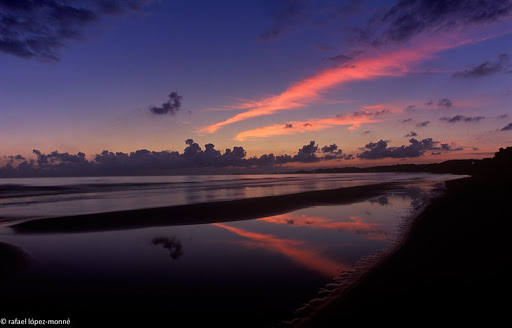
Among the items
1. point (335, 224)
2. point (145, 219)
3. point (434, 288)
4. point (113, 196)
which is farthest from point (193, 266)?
point (113, 196)

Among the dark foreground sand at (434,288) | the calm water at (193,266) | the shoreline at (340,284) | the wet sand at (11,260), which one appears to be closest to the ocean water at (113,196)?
the calm water at (193,266)

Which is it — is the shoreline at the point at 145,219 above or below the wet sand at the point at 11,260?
below

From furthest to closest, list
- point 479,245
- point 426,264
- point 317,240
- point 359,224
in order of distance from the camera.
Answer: point 359,224 → point 317,240 → point 479,245 → point 426,264

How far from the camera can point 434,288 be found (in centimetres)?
816

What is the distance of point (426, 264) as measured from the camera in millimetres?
10164

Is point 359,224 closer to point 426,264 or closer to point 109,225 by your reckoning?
point 426,264

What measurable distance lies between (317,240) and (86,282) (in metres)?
10.4

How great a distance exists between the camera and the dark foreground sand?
263 inches

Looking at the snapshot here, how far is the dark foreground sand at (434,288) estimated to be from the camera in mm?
6676

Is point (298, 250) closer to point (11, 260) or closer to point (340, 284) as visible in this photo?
point (340, 284)

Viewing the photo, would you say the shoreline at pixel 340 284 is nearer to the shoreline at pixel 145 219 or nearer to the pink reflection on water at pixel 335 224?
the pink reflection on water at pixel 335 224

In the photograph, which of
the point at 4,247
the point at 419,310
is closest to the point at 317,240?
the point at 419,310

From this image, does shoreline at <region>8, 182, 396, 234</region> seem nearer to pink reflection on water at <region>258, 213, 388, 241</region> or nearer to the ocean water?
pink reflection on water at <region>258, 213, 388, 241</region>

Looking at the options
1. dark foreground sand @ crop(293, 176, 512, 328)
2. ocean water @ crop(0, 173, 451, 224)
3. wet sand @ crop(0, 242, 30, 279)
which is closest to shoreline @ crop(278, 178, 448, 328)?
dark foreground sand @ crop(293, 176, 512, 328)
